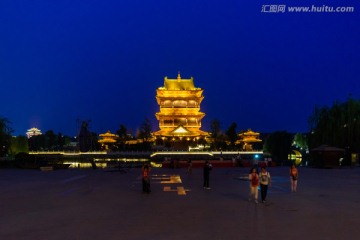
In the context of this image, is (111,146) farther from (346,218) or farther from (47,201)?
(346,218)

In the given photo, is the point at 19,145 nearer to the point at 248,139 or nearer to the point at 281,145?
the point at 248,139

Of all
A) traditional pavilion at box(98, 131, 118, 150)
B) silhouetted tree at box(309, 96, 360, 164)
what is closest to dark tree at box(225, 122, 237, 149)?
traditional pavilion at box(98, 131, 118, 150)

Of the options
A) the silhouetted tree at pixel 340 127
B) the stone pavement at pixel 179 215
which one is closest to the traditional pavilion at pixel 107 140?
the silhouetted tree at pixel 340 127

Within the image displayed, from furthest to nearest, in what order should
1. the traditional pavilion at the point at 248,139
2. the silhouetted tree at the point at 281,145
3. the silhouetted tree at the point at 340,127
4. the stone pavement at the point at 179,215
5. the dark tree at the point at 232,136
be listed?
the traditional pavilion at the point at 248,139 < the dark tree at the point at 232,136 < the silhouetted tree at the point at 281,145 < the silhouetted tree at the point at 340,127 < the stone pavement at the point at 179,215

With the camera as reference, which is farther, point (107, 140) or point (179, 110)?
point (107, 140)

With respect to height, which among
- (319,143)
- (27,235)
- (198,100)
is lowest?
(27,235)

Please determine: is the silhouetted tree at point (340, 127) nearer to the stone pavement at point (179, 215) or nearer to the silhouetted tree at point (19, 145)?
the stone pavement at point (179, 215)

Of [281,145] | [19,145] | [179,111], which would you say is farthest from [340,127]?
[19,145]

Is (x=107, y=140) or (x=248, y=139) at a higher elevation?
(x=248, y=139)

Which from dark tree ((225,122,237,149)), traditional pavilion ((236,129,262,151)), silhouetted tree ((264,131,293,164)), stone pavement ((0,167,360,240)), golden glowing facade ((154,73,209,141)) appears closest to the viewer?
stone pavement ((0,167,360,240))

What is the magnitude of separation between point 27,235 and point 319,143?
43292 millimetres

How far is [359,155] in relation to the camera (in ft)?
162

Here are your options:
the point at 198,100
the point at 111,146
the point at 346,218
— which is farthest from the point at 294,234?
the point at 111,146

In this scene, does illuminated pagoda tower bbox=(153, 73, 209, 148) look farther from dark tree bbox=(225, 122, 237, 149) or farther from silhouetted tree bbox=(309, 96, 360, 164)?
silhouetted tree bbox=(309, 96, 360, 164)
